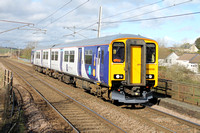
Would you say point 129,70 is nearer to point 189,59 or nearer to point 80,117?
point 80,117

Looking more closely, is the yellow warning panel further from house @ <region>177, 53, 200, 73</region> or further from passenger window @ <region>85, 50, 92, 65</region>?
house @ <region>177, 53, 200, 73</region>

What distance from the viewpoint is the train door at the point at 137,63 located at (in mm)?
8773

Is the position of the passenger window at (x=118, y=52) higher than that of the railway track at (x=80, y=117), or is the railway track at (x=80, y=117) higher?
the passenger window at (x=118, y=52)

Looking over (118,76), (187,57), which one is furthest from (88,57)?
(187,57)

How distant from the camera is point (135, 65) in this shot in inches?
348

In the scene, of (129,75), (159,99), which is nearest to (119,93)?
(129,75)

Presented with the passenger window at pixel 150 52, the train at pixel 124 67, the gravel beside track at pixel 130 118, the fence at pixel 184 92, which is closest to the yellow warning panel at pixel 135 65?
the train at pixel 124 67

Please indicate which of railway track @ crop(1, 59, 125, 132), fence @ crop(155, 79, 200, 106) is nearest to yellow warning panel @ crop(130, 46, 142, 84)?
railway track @ crop(1, 59, 125, 132)

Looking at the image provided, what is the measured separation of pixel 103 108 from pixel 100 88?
1.39m

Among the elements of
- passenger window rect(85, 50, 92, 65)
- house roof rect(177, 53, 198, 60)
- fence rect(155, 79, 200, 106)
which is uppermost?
house roof rect(177, 53, 198, 60)

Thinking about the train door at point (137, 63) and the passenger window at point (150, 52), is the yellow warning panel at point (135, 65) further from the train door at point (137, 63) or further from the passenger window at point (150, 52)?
the passenger window at point (150, 52)

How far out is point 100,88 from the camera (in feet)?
33.3

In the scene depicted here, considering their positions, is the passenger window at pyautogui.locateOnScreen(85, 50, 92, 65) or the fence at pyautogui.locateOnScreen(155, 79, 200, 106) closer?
the fence at pyautogui.locateOnScreen(155, 79, 200, 106)

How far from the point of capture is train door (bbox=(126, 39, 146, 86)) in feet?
28.8
